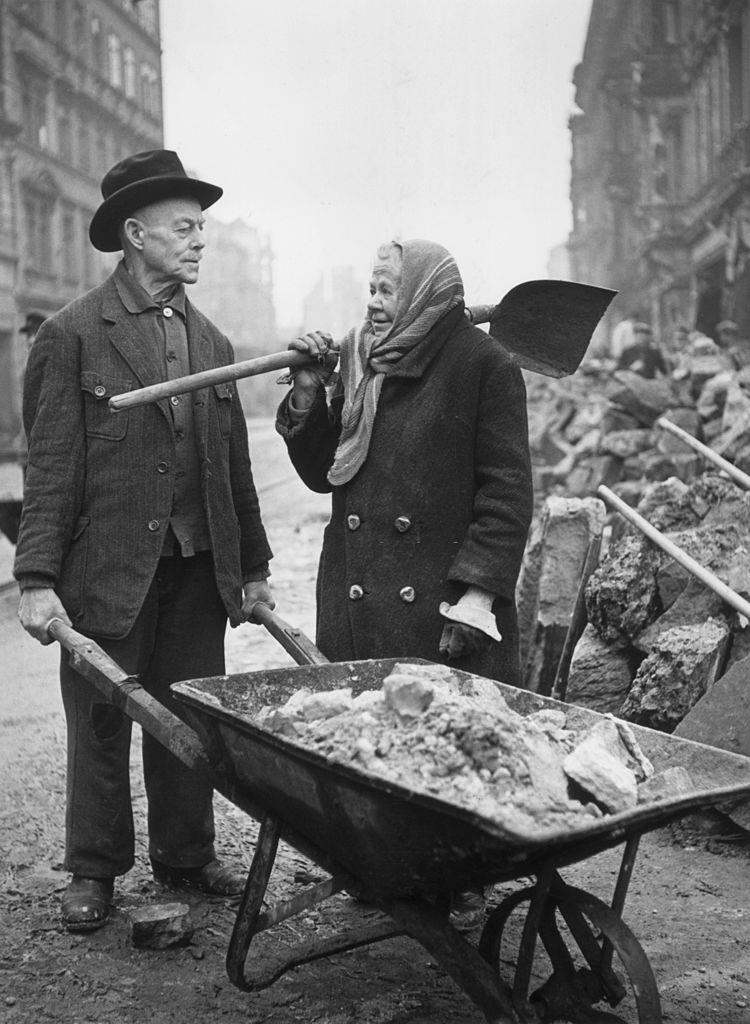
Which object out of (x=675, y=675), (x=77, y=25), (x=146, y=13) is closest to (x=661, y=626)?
(x=675, y=675)

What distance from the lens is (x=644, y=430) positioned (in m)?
10.3

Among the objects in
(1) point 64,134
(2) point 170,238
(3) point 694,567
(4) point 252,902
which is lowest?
(4) point 252,902

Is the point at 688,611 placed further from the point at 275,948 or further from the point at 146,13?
the point at 146,13

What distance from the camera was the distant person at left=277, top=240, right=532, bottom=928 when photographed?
9.76ft

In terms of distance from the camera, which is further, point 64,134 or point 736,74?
point 64,134

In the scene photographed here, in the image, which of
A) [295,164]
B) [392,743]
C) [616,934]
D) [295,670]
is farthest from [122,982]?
[295,164]

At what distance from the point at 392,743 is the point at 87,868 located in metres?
1.51

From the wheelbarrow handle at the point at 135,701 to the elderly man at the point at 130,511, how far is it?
8.2 inches

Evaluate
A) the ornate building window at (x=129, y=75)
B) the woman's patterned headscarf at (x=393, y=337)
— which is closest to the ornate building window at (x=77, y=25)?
the ornate building window at (x=129, y=75)

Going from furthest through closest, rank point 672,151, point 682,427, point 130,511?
point 672,151 → point 682,427 → point 130,511

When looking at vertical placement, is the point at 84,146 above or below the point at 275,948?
above

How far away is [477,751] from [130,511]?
1.50 metres

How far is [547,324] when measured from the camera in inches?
133

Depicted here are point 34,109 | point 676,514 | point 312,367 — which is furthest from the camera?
point 34,109
